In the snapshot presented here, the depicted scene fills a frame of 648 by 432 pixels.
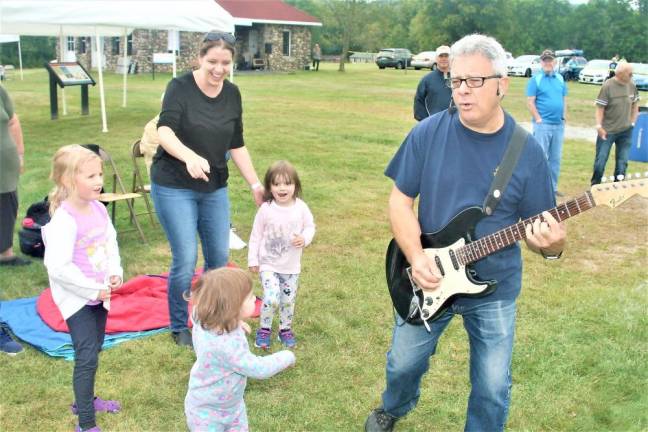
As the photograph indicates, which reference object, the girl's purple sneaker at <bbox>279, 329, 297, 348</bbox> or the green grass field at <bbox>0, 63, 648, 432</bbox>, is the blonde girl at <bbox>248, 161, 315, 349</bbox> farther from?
the green grass field at <bbox>0, 63, 648, 432</bbox>

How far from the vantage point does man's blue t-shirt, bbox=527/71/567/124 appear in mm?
9495

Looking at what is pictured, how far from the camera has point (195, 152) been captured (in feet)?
14.6

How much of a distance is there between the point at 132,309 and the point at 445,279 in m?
3.24

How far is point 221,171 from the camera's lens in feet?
15.1

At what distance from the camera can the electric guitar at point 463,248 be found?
3.05 m

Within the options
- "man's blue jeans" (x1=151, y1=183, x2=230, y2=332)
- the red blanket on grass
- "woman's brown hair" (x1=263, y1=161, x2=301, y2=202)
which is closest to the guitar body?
"woman's brown hair" (x1=263, y1=161, x2=301, y2=202)

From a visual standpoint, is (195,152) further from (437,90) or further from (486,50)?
(437,90)

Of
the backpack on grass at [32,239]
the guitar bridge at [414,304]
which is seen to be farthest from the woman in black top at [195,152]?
the backpack on grass at [32,239]

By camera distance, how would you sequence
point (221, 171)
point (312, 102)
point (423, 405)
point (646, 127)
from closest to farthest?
point (423, 405) → point (221, 171) → point (646, 127) → point (312, 102)

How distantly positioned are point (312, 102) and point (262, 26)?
23.3 metres

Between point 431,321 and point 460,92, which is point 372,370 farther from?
point 460,92

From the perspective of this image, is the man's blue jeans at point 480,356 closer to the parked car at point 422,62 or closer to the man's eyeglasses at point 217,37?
the man's eyeglasses at point 217,37

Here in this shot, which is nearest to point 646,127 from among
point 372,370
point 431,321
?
point 372,370

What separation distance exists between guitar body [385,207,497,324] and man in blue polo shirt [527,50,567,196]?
6.83 meters
